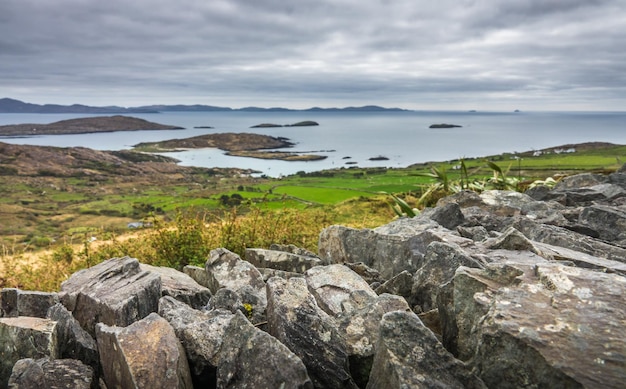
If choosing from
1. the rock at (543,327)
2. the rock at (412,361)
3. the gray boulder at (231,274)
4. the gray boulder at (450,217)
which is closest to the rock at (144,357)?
the rock at (412,361)

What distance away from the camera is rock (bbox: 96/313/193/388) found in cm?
429

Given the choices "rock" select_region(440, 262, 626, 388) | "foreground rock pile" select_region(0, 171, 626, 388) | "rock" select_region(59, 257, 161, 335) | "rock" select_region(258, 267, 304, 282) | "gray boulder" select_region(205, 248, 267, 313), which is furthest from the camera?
"rock" select_region(258, 267, 304, 282)

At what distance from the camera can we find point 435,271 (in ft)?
20.3

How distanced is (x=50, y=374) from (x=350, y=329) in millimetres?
3002

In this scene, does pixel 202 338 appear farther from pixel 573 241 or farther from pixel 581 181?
pixel 581 181

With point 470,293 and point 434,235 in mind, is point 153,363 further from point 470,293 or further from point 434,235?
point 434,235

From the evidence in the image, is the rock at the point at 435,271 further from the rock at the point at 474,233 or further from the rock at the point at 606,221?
the rock at the point at 606,221

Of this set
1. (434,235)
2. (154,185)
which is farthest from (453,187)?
(154,185)

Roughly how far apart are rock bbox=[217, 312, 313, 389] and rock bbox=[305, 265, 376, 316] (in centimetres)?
185

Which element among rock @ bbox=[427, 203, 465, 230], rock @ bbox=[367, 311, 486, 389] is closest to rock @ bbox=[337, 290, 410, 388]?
rock @ bbox=[367, 311, 486, 389]

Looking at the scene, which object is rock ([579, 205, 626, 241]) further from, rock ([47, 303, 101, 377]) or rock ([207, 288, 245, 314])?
rock ([47, 303, 101, 377])

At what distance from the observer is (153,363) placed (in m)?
4.37

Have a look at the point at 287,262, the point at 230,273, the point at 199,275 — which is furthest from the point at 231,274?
the point at 287,262

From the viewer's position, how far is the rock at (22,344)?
15.9 feet
